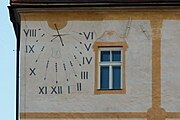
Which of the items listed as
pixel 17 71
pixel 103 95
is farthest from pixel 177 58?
pixel 17 71

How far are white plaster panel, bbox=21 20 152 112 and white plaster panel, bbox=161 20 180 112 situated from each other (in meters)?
0.50

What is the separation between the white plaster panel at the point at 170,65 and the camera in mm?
30375

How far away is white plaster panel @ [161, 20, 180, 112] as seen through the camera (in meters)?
30.4

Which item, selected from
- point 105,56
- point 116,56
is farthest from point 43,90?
point 116,56

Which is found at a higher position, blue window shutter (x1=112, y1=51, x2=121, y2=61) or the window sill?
blue window shutter (x1=112, y1=51, x2=121, y2=61)

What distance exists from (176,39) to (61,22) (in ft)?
13.4

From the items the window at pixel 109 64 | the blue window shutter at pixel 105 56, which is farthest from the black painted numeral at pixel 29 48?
the blue window shutter at pixel 105 56

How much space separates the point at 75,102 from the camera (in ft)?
100

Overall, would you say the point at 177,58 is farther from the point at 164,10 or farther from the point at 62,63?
the point at 62,63

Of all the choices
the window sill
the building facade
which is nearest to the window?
the building facade

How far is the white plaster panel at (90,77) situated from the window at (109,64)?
0.19 m

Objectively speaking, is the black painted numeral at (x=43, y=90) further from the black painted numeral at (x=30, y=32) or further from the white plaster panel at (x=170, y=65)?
the white plaster panel at (x=170, y=65)

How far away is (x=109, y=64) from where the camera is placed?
30969 millimetres

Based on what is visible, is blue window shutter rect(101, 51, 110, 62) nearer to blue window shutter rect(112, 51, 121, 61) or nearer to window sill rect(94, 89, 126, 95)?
blue window shutter rect(112, 51, 121, 61)
